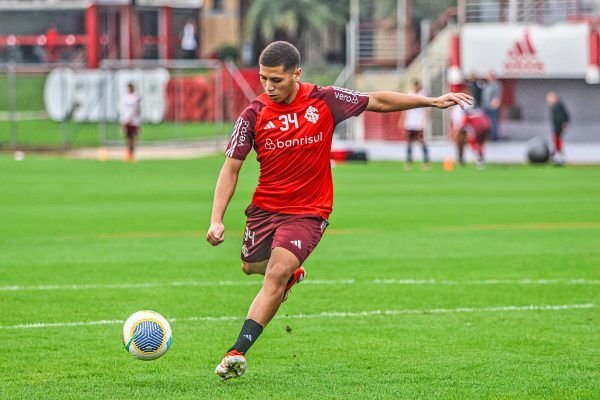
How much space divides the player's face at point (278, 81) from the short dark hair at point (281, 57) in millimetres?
28

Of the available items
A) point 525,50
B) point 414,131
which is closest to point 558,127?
point 414,131

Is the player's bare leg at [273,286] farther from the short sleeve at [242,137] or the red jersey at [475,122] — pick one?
the red jersey at [475,122]

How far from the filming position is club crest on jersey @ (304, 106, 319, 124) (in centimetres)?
907

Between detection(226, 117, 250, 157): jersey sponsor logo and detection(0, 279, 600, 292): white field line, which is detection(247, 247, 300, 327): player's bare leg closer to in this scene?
detection(226, 117, 250, 157): jersey sponsor logo

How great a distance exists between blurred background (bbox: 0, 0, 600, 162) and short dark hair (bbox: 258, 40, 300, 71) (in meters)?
30.7

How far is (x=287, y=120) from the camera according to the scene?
8.99m

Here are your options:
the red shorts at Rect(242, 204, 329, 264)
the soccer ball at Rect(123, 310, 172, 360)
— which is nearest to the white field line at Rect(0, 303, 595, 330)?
the red shorts at Rect(242, 204, 329, 264)

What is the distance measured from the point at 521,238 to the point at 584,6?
33.0 m

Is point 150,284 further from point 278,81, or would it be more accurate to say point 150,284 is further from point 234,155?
point 278,81

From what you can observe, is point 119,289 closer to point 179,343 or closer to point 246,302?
point 246,302

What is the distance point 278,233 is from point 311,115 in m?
0.87

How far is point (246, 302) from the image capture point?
12297 mm

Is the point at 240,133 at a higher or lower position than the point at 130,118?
higher

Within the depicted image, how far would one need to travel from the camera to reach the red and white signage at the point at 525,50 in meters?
46.1
